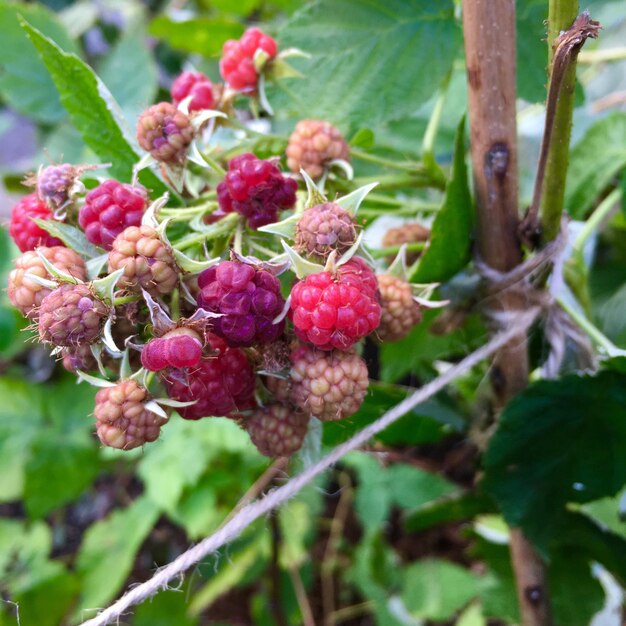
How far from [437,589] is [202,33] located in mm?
1144

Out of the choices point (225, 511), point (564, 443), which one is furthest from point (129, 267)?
point (225, 511)

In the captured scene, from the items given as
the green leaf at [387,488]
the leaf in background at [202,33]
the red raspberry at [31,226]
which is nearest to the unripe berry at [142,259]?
the red raspberry at [31,226]

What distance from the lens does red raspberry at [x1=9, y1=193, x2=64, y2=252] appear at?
528mm

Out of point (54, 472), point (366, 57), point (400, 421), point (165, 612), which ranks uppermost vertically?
point (366, 57)

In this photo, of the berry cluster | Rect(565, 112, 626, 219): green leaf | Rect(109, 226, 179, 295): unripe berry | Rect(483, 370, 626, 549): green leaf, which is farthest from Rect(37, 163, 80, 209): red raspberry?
Rect(565, 112, 626, 219): green leaf

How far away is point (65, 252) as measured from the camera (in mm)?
475

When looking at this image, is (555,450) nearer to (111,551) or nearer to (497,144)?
(497,144)

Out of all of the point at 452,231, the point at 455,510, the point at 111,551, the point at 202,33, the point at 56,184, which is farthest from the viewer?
the point at 111,551

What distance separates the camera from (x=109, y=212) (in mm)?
484

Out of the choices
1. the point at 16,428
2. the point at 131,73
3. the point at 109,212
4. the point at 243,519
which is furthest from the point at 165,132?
the point at 16,428

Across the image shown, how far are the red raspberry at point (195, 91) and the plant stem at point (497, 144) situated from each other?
24 cm

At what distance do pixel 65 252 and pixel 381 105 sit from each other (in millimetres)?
423

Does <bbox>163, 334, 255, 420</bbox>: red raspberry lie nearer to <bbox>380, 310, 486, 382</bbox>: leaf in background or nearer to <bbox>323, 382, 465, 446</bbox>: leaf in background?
<bbox>323, 382, 465, 446</bbox>: leaf in background

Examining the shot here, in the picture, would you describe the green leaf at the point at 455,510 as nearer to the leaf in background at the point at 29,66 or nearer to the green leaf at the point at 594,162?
the green leaf at the point at 594,162
